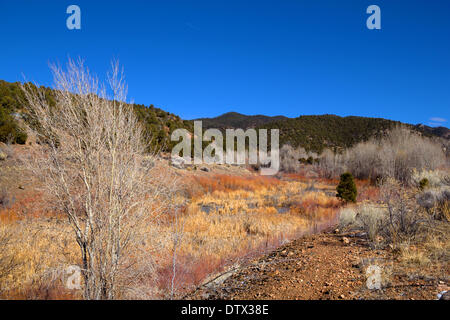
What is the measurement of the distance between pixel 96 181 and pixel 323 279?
3805 mm

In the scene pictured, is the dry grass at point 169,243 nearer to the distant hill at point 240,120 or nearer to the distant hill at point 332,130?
the distant hill at point 332,130

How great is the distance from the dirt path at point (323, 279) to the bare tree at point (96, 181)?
1.39 m

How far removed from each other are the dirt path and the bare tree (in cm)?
139

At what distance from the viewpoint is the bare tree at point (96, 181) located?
11.4 ft

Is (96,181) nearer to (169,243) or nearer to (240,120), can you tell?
(169,243)

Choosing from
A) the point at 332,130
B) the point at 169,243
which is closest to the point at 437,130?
the point at 332,130

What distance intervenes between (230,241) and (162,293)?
12.8ft

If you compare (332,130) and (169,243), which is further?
(332,130)

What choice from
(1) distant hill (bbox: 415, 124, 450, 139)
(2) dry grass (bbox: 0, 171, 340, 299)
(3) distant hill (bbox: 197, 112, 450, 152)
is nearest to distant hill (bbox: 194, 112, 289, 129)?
(3) distant hill (bbox: 197, 112, 450, 152)

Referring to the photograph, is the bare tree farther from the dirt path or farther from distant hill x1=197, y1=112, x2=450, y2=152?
distant hill x1=197, y1=112, x2=450, y2=152

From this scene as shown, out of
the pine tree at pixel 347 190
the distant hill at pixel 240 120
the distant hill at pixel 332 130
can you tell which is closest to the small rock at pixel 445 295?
the pine tree at pixel 347 190

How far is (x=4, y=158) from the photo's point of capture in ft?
41.1

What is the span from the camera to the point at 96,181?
365 centimetres
